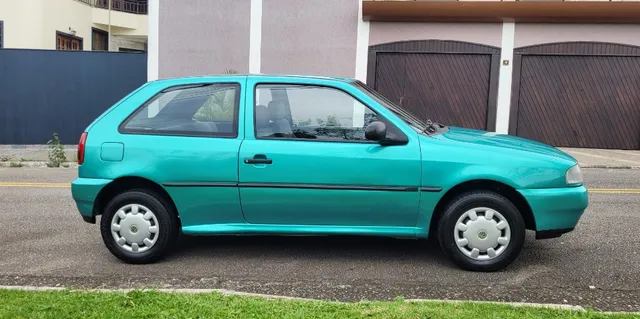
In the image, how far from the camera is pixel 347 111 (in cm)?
511

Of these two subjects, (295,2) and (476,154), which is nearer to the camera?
(476,154)

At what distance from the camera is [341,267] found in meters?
5.19

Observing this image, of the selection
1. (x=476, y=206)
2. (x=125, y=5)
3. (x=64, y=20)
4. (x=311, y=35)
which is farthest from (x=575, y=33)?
(x=125, y=5)

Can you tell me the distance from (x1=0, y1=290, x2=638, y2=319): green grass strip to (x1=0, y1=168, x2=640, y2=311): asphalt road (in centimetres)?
50


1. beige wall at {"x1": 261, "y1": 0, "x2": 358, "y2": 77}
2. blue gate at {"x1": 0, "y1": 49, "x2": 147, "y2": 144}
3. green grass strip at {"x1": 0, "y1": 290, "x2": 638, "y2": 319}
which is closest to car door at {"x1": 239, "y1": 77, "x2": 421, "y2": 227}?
green grass strip at {"x1": 0, "y1": 290, "x2": 638, "y2": 319}

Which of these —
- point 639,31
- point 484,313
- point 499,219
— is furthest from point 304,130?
point 639,31

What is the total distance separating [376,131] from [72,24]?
23047 millimetres

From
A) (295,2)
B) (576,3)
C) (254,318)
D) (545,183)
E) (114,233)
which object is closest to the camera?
(254,318)

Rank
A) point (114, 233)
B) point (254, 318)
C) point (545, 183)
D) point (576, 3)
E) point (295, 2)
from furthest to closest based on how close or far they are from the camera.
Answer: point (295, 2) < point (576, 3) < point (114, 233) < point (545, 183) < point (254, 318)

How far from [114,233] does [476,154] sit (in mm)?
3142

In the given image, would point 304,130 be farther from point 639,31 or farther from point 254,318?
point 639,31

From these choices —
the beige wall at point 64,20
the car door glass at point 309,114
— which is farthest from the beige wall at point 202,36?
the car door glass at point 309,114

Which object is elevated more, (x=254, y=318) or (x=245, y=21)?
(x=245, y=21)

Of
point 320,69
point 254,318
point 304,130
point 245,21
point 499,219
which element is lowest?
point 254,318
